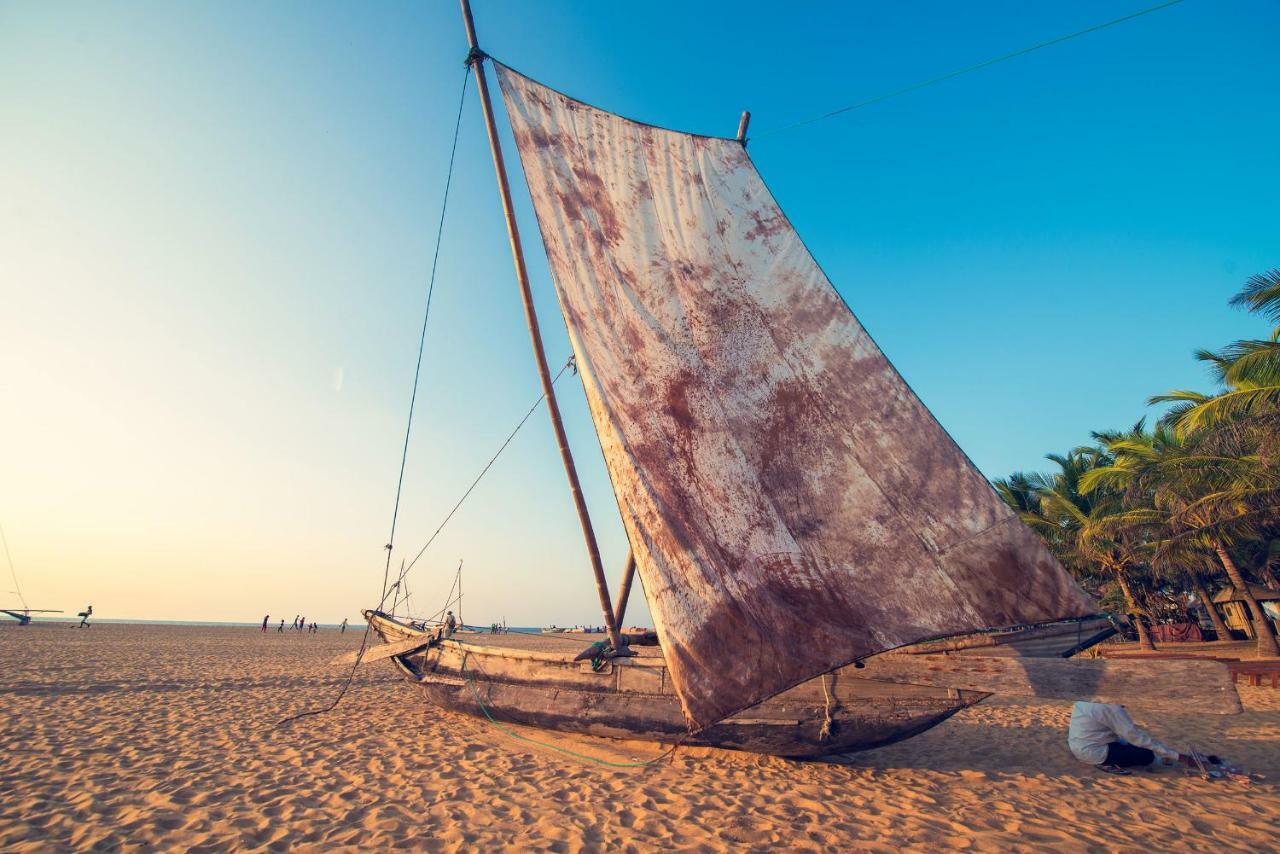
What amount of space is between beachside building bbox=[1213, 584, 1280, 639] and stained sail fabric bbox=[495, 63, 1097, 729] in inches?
912

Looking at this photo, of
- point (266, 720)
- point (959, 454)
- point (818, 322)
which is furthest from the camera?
point (266, 720)

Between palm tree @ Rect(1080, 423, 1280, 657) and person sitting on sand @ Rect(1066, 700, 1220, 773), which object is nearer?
person sitting on sand @ Rect(1066, 700, 1220, 773)

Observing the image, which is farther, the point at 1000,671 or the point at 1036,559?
the point at 1000,671

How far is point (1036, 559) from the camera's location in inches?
211

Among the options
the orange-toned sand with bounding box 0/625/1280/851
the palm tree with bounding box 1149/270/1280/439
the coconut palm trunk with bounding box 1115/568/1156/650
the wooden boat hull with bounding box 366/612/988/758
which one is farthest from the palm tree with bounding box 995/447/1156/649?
the wooden boat hull with bounding box 366/612/988/758

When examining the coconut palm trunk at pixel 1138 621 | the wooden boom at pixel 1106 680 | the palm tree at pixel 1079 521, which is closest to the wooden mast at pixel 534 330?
the wooden boom at pixel 1106 680

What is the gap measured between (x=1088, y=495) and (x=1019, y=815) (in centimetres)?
2596

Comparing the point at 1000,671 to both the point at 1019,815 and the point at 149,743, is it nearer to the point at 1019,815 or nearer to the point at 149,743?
the point at 1019,815

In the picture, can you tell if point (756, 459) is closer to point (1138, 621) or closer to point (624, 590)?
point (624, 590)

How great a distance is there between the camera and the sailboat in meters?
5.07

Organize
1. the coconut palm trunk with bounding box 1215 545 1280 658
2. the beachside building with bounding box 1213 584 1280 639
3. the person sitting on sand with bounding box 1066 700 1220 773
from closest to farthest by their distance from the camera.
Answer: the person sitting on sand with bounding box 1066 700 1220 773, the coconut palm trunk with bounding box 1215 545 1280 658, the beachside building with bounding box 1213 584 1280 639

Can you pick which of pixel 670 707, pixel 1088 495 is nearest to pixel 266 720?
pixel 670 707

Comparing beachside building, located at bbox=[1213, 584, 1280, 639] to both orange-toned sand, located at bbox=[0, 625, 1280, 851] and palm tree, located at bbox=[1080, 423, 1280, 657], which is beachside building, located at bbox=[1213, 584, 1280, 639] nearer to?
palm tree, located at bbox=[1080, 423, 1280, 657]

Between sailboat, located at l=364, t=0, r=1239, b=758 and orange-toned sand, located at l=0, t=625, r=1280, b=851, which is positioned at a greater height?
sailboat, located at l=364, t=0, r=1239, b=758
